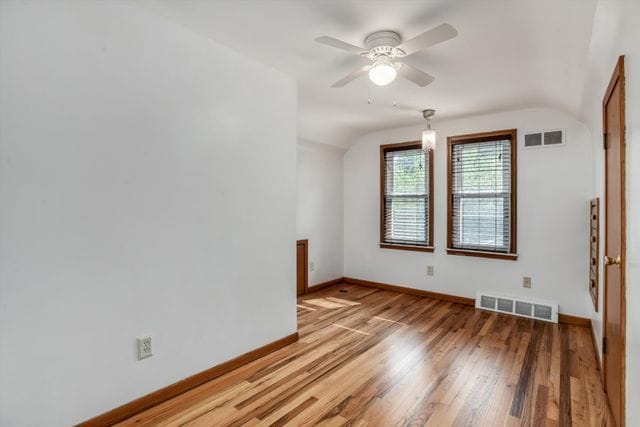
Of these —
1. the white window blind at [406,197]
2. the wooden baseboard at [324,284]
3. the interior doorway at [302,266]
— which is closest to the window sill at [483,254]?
the white window blind at [406,197]

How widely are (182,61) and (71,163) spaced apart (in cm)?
94

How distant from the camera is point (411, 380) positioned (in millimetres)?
2398

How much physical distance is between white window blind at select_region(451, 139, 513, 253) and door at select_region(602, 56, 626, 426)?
167 cm

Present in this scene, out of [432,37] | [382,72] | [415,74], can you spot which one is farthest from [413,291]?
[432,37]

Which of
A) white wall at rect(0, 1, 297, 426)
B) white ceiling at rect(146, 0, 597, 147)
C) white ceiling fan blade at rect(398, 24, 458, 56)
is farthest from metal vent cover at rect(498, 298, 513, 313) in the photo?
white ceiling fan blade at rect(398, 24, 458, 56)

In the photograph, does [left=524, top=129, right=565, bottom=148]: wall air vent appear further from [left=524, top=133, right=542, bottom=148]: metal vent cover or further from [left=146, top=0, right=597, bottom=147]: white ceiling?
[left=146, top=0, right=597, bottom=147]: white ceiling

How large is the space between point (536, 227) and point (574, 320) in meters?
1.02

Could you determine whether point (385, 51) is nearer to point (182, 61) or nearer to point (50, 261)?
point (182, 61)

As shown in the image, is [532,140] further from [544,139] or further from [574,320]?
[574,320]

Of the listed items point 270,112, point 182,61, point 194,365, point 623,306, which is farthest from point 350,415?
point 182,61

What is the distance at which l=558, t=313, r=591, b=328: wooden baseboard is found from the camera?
11.4 ft

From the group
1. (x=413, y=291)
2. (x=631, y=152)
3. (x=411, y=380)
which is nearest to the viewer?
(x=631, y=152)

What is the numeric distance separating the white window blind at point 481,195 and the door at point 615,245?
1674 millimetres

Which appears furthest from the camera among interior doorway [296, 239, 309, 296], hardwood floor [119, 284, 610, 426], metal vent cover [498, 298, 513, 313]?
interior doorway [296, 239, 309, 296]
